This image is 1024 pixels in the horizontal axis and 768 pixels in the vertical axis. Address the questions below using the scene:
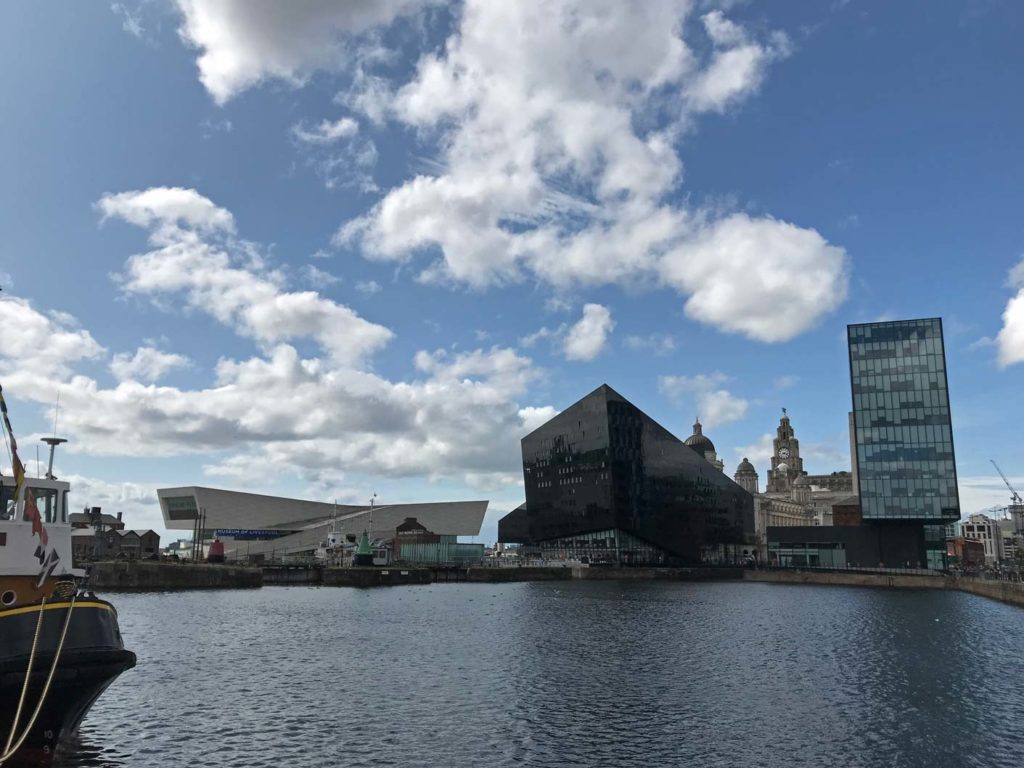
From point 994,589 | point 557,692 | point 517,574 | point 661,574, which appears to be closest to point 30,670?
point 557,692

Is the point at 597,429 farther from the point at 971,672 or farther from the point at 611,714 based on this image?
the point at 611,714

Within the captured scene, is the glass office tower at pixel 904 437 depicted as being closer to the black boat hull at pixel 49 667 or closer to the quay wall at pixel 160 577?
the quay wall at pixel 160 577

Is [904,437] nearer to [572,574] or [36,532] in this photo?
[572,574]

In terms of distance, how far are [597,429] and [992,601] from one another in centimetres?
7320

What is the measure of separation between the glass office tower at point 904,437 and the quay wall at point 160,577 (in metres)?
111

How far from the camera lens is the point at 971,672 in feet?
146

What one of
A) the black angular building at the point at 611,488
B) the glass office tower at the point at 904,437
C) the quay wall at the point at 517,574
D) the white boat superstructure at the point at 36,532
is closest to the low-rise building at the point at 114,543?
the quay wall at the point at 517,574

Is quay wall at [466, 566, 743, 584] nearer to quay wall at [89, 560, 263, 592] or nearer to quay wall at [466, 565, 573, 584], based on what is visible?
quay wall at [466, 565, 573, 584]

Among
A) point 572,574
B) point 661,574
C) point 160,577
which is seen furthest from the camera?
point 661,574

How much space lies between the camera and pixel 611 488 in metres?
152

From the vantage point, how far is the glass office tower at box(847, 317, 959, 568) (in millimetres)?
137125

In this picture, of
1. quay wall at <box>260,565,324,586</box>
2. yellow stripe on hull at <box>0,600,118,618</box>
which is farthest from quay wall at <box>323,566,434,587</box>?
yellow stripe on hull at <box>0,600,118,618</box>

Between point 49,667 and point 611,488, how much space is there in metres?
134

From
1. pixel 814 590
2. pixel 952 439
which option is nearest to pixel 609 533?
pixel 814 590
